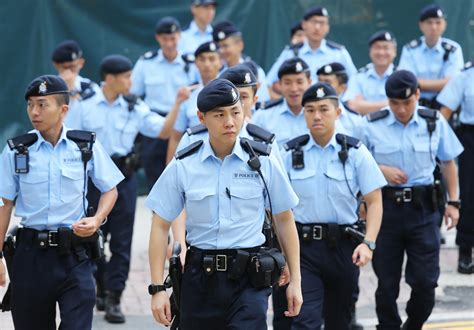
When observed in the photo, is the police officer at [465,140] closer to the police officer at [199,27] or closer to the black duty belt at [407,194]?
the black duty belt at [407,194]

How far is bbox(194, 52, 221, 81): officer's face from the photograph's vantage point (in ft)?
33.7

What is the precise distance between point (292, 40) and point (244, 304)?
7668mm

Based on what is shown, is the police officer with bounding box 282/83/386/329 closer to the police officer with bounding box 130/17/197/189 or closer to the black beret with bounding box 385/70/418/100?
the black beret with bounding box 385/70/418/100

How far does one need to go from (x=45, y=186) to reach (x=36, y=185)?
58 mm

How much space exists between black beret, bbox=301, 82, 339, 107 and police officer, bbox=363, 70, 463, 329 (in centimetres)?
96

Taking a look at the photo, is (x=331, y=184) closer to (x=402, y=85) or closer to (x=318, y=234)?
(x=318, y=234)

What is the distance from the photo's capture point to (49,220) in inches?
290

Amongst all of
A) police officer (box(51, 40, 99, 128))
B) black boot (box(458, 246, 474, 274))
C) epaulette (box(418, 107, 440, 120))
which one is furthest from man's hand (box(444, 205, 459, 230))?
police officer (box(51, 40, 99, 128))

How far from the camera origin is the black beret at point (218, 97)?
6.31 m

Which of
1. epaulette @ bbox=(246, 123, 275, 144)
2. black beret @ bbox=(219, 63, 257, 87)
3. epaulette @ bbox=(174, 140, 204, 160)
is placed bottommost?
A: epaulette @ bbox=(174, 140, 204, 160)

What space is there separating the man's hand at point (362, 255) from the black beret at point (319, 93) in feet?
3.49

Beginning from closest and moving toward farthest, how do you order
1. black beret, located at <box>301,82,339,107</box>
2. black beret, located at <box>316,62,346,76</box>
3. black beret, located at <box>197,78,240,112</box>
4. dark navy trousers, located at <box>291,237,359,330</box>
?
1. black beret, located at <box>197,78,240,112</box>
2. dark navy trousers, located at <box>291,237,359,330</box>
3. black beret, located at <box>301,82,339,107</box>
4. black beret, located at <box>316,62,346,76</box>

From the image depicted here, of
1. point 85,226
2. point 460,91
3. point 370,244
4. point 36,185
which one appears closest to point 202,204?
point 85,226

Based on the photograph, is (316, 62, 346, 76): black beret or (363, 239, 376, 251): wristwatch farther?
(316, 62, 346, 76): black beret
